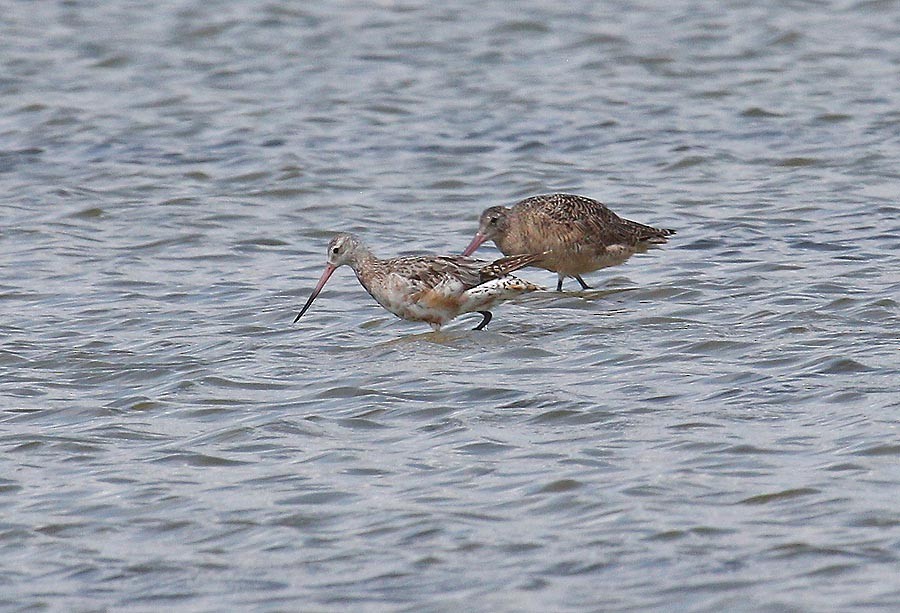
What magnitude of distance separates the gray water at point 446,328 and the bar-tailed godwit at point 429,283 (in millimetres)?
155

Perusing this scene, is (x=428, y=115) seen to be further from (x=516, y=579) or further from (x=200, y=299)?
(x=516, y=579)

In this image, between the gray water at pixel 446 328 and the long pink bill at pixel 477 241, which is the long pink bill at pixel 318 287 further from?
the long pink bill at pixel 477 241

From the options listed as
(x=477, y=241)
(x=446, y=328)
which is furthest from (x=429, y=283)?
(x=477, y=241)

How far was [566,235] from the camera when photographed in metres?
8.80

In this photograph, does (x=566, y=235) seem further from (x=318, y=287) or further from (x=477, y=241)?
(x=318, y=287)

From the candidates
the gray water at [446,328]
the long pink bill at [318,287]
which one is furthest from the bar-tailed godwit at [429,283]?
the gray water at [446,328]

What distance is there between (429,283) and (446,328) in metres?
0.53

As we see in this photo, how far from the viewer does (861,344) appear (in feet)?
23.1

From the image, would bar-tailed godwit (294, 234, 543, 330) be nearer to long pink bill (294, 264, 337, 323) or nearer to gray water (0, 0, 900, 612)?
long pink bill (294, 264, 337, 323)

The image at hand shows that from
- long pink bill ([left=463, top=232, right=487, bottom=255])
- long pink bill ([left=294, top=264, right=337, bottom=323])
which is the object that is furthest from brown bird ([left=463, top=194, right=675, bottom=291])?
long pink bill ([left=294, top=264, right=337, bottom=323])

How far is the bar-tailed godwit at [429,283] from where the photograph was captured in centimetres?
783

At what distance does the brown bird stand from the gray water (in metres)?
0.21

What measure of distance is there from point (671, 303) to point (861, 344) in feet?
4.37

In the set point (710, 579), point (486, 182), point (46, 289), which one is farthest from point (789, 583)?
point (486, 182)
